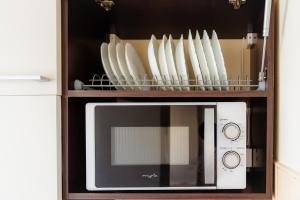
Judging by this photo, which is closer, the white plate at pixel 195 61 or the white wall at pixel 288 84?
the white wall at pixel 288 84

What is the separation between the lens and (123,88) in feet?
3.36

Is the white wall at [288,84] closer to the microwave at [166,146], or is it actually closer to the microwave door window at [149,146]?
the microwave at [166,146]

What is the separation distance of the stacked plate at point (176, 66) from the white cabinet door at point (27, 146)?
225mm

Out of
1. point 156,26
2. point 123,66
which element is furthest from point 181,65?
point 156,26

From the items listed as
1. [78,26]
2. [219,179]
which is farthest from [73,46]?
[219,179]

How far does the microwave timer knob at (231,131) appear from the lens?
0.93 m

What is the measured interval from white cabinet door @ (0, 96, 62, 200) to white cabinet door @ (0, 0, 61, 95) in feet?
0.11

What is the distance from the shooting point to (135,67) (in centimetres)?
110

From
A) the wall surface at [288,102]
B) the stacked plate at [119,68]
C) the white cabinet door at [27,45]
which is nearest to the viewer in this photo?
the wall surface at [288,102]

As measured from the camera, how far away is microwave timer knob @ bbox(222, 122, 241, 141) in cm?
93

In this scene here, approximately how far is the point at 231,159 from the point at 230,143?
1.8 inches

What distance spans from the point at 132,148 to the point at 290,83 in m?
0.46

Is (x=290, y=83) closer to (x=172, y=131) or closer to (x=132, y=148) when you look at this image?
(x=172, y=131)

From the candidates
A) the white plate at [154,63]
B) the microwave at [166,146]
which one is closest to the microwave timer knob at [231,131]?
the microwave at [166,146]
